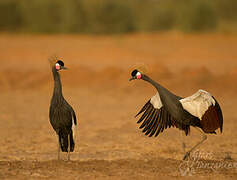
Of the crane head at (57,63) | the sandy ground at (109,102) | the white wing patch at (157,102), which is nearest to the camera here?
the sandy ground at (109,102)

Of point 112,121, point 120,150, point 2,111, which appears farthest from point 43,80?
point 120,150

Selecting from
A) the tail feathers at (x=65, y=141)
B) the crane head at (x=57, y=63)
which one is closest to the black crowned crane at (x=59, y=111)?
the crane head at (x=57, y=63)

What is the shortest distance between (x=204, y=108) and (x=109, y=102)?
27.3 ft

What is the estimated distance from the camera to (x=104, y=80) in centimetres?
1747

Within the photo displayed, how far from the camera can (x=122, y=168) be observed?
6250mm

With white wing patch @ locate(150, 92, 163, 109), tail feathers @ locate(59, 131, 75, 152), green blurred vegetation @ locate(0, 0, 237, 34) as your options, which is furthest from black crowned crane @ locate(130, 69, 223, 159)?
green blurred vegetation @ locate(0, 0, 237, 34)

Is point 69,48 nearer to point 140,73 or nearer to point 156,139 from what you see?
point 156,139

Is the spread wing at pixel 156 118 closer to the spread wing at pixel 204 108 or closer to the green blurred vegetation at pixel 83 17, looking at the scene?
the spread wing at pixel 204 108

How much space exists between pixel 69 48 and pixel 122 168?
20.7 metres

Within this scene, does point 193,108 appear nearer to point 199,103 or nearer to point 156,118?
point 199,103

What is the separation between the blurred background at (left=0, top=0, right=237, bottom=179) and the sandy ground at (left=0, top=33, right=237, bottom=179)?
0.03 m

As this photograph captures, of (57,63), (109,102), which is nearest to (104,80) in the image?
(109,102)

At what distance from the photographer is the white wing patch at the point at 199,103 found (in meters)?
6.20

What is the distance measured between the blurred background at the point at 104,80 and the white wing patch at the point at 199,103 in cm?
89
